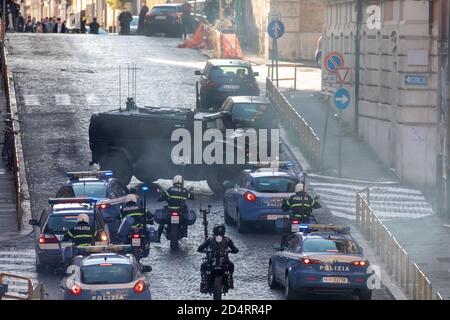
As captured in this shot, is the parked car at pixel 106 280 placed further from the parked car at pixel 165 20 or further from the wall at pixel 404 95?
the parked car at pixel 165 20

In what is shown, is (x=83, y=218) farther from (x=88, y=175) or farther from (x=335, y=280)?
(x=88, y=175)

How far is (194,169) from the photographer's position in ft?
126

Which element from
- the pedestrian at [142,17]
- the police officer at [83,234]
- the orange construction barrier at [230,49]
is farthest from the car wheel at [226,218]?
the pedestrian at [142,17]

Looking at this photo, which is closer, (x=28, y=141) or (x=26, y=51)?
(x=28, y=141)

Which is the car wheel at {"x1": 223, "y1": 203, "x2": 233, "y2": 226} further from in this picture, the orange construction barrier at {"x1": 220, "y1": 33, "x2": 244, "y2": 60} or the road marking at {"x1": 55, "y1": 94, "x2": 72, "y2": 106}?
the orange construction barrier at {"x1": 220, "y1": 33, "x2": 244, "y2": 60}

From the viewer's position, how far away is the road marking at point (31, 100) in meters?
52.7

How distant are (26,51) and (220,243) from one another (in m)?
42.2

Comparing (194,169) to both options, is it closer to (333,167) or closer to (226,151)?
(226,151)

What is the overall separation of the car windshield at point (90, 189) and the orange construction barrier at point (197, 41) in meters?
38.1

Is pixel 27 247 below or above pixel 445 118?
below

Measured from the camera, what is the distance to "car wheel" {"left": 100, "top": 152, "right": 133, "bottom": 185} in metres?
39.5

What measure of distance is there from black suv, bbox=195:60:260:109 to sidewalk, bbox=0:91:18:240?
8.55 m

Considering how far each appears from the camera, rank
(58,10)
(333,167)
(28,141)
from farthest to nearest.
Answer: (58,10)
(28,141)
(333,167)
